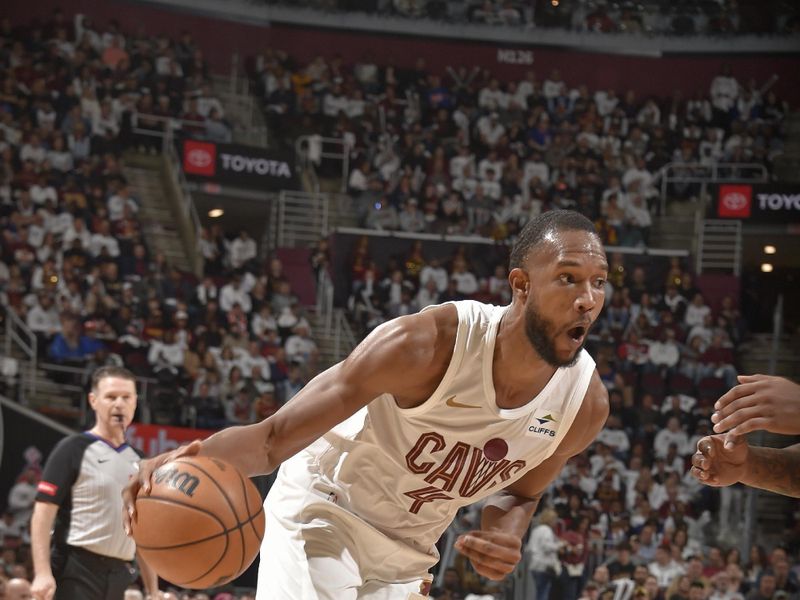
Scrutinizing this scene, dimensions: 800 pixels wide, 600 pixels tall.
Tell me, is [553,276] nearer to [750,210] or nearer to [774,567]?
[774,567]

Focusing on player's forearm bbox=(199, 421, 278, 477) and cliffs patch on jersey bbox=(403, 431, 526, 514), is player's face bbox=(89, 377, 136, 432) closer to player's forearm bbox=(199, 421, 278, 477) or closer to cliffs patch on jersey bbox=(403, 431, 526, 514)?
cliffs patch on jersey bbox=(403, 431, 526, 514)

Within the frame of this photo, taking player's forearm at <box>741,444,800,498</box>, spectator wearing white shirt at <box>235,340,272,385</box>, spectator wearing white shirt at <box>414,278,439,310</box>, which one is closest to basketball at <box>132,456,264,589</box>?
player's forearm at <box>741,444,800,498</box>

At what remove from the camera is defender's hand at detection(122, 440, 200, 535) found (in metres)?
3.10

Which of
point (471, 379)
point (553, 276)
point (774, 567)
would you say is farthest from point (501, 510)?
point (774, 567)

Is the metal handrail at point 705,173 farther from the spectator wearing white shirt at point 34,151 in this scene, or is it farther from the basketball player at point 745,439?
the basketball player at point 745,439

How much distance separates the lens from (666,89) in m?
21.8

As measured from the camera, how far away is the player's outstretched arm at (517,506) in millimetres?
3613

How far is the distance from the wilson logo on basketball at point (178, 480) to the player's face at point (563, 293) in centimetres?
126

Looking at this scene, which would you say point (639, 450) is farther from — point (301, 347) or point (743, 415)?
point (743, 415)

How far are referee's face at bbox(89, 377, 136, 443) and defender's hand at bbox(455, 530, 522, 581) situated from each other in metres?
3.12

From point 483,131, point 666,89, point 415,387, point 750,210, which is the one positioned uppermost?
point 666,89

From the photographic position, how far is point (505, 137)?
19422 millimetres

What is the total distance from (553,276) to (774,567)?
30.1ft

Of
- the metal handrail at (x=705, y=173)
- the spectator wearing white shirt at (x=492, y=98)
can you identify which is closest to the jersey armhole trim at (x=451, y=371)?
the metal handrail at (x=705, y=173)
